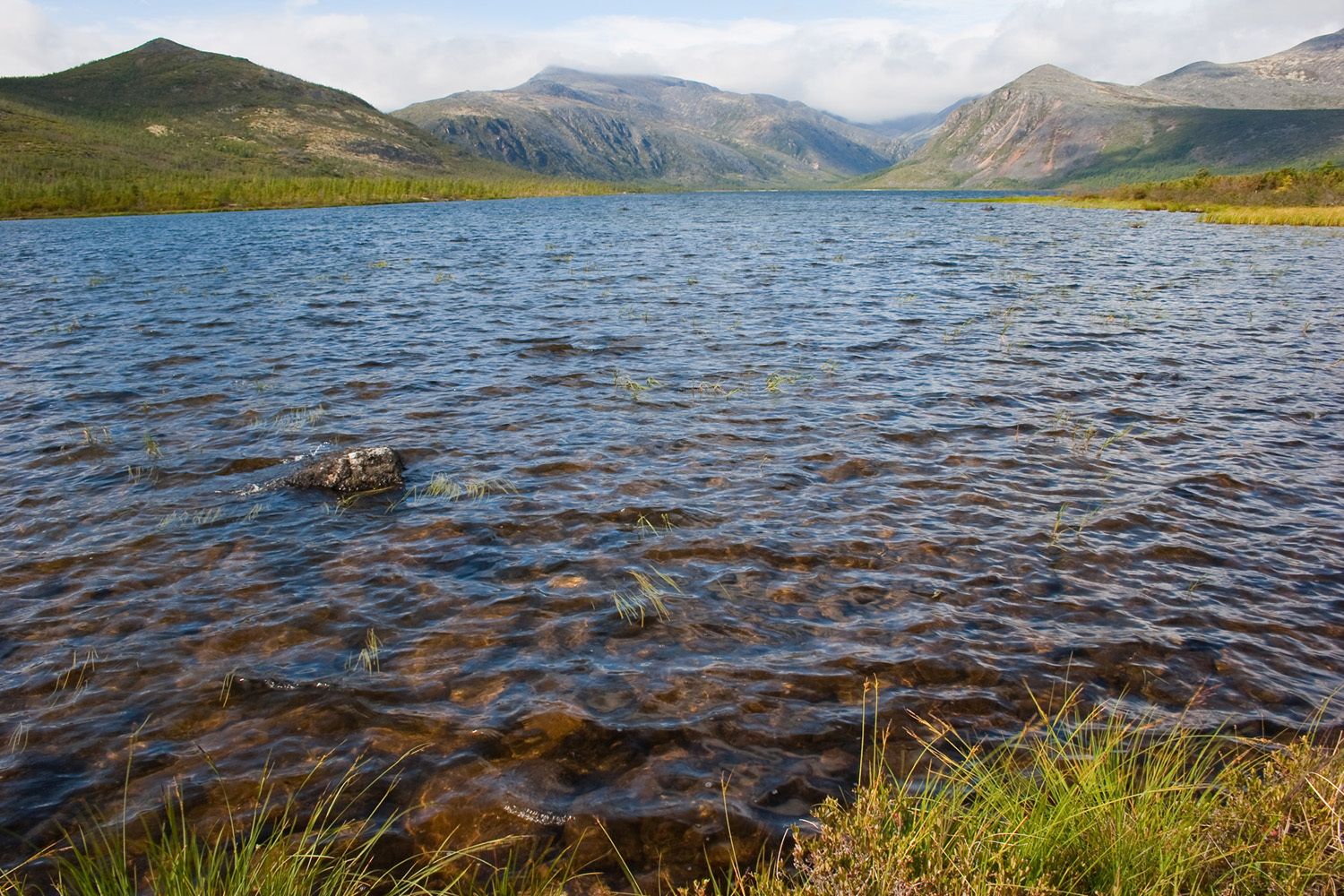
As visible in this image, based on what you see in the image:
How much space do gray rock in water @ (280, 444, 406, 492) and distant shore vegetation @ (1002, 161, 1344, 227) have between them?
7217 centimetres

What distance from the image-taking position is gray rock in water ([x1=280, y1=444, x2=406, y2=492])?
1066 centimetres

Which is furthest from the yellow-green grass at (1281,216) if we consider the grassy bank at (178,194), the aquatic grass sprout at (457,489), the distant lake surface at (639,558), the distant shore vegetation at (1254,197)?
the grassy bank at (178,194)

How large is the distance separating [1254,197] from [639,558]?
94.6 metres

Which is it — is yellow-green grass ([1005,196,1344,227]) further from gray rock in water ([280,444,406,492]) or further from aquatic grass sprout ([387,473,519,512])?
gray rock in water ([280,444,406,492])

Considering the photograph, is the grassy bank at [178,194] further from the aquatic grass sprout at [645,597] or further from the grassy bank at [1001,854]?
the grassy bank at [1001,854]

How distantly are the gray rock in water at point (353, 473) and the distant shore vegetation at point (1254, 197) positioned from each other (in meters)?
72.2

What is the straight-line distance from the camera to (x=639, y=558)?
879cm

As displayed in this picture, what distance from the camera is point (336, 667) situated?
6762 mm

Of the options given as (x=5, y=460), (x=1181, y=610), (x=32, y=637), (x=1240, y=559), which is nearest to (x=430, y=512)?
(x=32, y=637)

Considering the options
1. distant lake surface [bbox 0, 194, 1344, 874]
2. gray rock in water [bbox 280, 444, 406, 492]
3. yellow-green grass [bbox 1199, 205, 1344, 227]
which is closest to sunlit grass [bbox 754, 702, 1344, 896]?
distant lake surface [bbox 0, 194, 1344, 874]

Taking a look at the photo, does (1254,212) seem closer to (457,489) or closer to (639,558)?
(639,558)

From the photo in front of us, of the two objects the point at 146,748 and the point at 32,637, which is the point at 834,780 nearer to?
the point at 146,748

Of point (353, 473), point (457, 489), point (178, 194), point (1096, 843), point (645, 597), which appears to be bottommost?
point (645, 597)

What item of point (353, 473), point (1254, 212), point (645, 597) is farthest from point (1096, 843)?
point (1254, 212)
